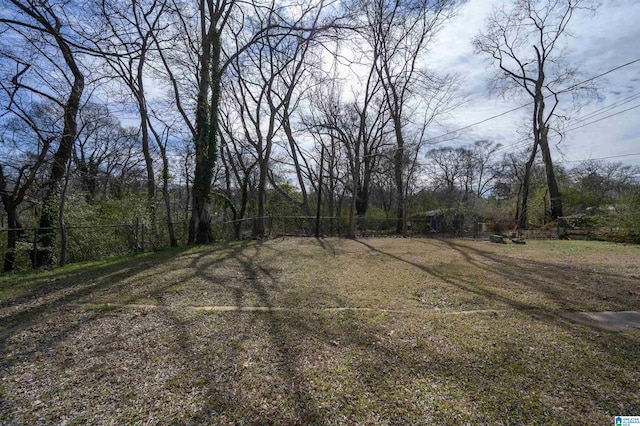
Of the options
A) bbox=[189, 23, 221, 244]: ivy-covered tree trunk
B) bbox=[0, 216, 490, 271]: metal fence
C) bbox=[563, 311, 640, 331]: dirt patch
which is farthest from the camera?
bbox=[189, 23, 221, 244]: ivy-covered tree trunk

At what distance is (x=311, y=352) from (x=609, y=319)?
387 centimetres

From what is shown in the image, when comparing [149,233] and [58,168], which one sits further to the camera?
[149,233]

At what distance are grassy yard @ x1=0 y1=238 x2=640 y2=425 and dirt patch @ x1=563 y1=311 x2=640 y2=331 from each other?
0.19 meters

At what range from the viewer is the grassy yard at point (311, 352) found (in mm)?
1962

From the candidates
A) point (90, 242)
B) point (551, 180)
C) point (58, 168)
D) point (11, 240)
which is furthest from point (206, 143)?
point (551, 180)

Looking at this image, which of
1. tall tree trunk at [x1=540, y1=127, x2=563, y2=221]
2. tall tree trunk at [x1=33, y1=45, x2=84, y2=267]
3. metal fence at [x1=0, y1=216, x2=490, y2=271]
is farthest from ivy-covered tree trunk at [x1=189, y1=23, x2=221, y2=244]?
tall tree trunk at [x1=540, y1=127, x2=563, y2=221]

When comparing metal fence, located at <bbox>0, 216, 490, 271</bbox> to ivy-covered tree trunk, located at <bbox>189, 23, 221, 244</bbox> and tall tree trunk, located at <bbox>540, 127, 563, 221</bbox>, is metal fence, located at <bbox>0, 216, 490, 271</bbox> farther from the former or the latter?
tall tree trunk, located at <bbox>540, 127, 563, 221</bbox>

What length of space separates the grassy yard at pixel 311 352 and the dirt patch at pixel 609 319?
0.19 m

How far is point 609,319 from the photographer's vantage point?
3.56 m

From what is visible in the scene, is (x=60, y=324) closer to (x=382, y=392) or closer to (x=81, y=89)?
(x=382, y=392)

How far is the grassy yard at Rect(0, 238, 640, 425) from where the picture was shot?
1.96m

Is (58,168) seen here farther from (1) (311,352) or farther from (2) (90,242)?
(1) (311,352)

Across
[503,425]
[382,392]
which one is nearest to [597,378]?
[503,425]

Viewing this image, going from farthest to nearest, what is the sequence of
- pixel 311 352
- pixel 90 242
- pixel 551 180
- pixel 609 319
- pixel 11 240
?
pixel 551 180 < pixel 90 242 < pixel 11 240 < pixel 609 319 < pixel 311 352
